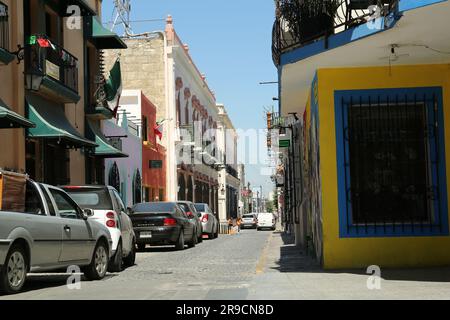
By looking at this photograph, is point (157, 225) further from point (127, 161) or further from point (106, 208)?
point (127, 161)

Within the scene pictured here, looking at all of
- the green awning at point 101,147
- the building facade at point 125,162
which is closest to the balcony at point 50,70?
the green awning at point 101,147

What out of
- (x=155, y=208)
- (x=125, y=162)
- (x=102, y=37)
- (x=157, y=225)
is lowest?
(x=157, y=225)

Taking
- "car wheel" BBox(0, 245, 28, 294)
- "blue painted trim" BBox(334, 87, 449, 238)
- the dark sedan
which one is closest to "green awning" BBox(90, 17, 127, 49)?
the dark sedan

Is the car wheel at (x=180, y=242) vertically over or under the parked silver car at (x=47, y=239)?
under

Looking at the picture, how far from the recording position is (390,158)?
11836mm

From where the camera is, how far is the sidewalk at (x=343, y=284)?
851 cm

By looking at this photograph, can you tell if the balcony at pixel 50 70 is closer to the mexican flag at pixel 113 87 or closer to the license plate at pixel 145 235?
the mexican flag at pixel 113 87

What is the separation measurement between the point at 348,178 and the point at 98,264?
4.63 m

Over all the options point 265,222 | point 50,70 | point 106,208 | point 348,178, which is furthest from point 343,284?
point 265,222

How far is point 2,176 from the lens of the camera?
9492 mm

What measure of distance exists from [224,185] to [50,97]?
51.2m

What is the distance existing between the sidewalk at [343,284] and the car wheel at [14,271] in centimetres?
319

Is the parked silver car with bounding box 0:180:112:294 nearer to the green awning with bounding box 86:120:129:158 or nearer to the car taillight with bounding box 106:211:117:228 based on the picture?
the car taillight with bounding box 106:211:117:228
